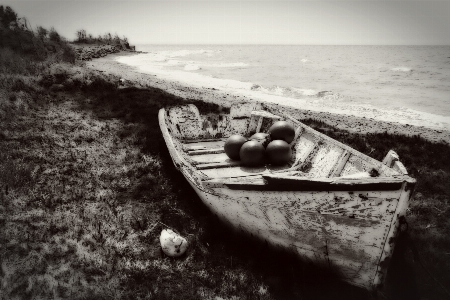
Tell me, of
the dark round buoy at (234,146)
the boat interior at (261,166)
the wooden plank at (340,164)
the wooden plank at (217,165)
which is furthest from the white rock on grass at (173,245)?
the wooden plank at (340,164)

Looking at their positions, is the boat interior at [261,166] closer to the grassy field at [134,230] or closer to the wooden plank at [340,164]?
the wooden plank at [340,164]

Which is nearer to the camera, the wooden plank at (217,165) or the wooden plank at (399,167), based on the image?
the wooden plank at (399,167)

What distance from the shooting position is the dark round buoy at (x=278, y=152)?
5605mm

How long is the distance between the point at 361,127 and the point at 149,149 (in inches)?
340

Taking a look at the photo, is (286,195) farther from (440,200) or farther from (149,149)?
(149,149)

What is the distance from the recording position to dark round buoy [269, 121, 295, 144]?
243 inches

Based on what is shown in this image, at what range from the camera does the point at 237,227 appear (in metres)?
4.43

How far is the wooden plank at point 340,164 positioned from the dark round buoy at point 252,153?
145 cm

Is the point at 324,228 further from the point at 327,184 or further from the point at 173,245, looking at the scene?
the point at 173,245

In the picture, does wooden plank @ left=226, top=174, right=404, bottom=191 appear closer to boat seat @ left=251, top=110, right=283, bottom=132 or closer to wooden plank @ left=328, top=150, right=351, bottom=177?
wooden plank @ left=328, top=150, right=351, bottom=177

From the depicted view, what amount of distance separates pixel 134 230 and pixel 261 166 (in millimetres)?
2687

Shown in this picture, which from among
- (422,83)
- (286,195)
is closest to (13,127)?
(286,195)

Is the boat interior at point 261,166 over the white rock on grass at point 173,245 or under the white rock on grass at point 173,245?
over

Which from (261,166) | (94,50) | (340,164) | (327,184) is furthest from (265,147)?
(94,50)
